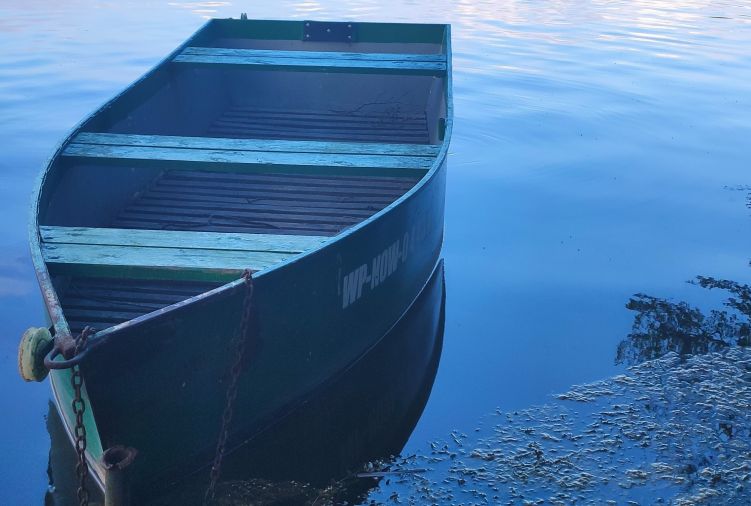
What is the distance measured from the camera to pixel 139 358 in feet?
11.9

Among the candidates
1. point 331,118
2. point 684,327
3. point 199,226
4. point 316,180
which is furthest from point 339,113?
point 684,327

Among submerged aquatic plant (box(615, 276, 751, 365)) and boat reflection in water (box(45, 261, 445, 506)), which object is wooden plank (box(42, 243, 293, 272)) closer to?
boat reflection in water (box(45, 261, 445, 506))

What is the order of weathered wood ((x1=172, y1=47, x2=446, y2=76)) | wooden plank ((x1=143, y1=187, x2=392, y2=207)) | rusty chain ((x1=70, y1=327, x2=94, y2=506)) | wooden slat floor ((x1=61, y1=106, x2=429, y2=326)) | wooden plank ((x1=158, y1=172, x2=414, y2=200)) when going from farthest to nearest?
weathered wood ((x1=172, y1=47, x2=446, y2=76)) → wooden plank ((x1=158, y1=172, x2=414, y2=200)) → wooden plank ((x1=143, y1=187, x2=392, y2=207)) → wooden slat floor ((x1=61, y1=106, x2=429, y2=326)) → rusty chain ((x1=70, y1=327, x2=94, y2=506))

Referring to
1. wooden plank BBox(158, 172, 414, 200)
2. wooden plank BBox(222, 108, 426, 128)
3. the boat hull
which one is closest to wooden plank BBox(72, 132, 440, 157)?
wooden plank BBox(158, 172, 414, 200)

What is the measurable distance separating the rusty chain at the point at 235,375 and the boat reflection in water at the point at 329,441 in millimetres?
246

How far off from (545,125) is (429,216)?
731 centimetres

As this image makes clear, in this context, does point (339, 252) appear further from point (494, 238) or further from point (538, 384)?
point (494, 238)

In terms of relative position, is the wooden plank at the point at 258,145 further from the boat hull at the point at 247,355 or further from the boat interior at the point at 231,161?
the boat hull at the point at 247,355

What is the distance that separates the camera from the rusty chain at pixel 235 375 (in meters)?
3.93

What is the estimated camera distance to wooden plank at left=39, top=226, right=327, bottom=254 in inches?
186

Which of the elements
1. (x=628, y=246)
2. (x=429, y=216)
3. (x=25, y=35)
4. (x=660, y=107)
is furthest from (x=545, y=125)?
(x=25, y=35)

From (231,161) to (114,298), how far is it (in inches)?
58.8

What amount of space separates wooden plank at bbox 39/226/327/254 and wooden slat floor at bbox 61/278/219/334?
1.20 ft

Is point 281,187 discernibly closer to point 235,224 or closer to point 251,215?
point 251,215
